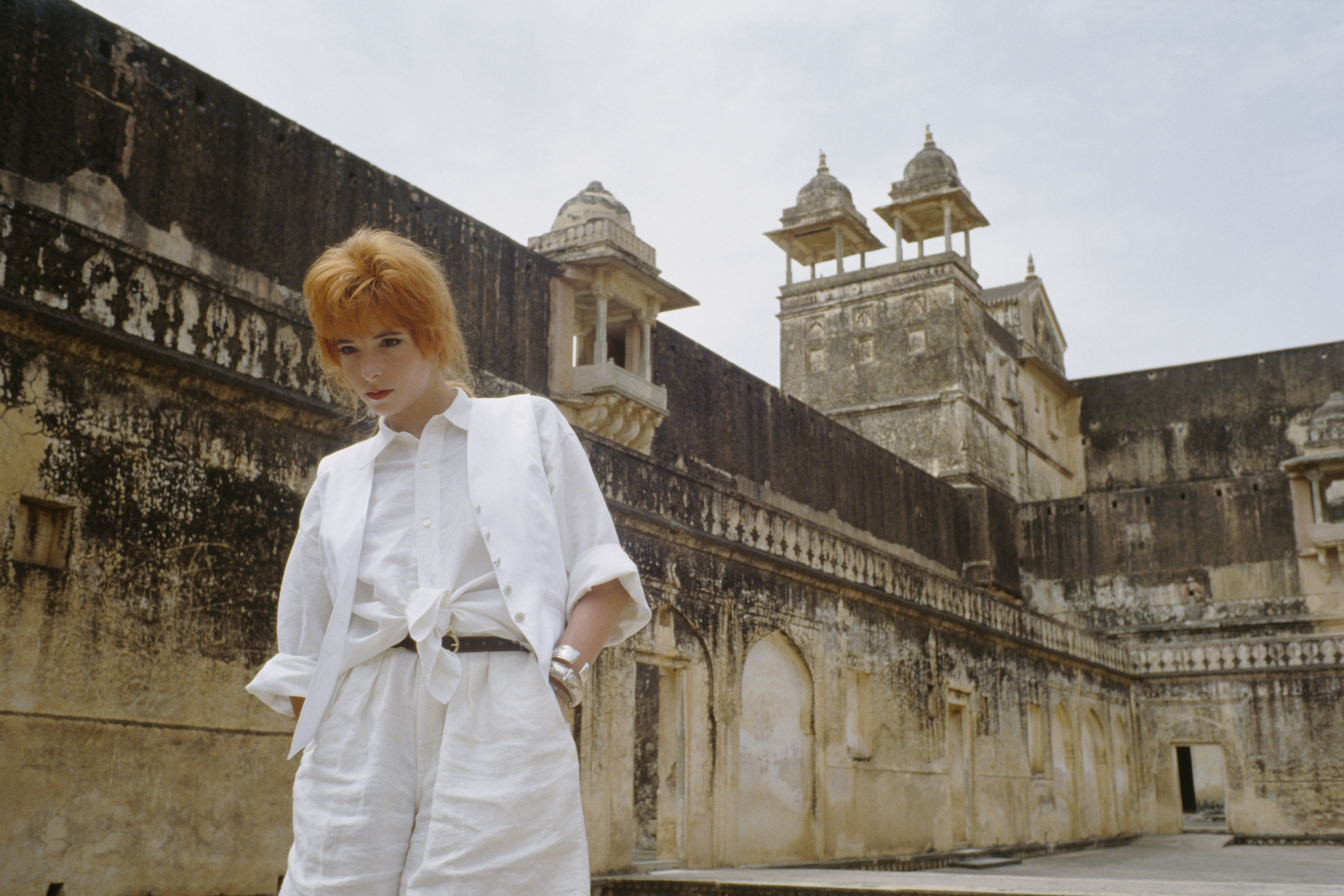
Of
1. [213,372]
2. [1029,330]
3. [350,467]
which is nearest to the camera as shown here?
[350,467]

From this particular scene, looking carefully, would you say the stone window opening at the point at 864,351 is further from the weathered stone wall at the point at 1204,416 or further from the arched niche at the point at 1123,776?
the arched niche at the point at 1123,776

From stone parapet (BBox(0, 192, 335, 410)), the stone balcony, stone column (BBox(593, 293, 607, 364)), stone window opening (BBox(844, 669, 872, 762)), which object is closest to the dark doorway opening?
stone window opening (BBox(844, 669, 872, 762))

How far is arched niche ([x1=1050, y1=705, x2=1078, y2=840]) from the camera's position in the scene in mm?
15242

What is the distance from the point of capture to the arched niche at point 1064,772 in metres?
15.2

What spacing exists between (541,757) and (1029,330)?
93.1 ft

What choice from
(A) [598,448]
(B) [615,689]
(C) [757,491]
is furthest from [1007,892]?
(C) [757,491]

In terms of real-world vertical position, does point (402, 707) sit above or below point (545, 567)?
below

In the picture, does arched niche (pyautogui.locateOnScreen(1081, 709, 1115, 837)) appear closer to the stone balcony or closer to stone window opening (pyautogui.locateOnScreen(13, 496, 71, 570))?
the stone balcony

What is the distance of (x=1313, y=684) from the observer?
18.1 meters

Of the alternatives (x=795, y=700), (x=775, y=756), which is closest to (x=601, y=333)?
(x=795, y=700)

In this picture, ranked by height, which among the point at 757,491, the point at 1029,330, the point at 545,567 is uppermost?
the point at 1029,330

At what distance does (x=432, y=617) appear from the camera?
6.04 ft

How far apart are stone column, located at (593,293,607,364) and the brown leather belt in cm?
1045

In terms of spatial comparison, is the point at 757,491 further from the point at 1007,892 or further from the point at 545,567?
the point at 545,567
